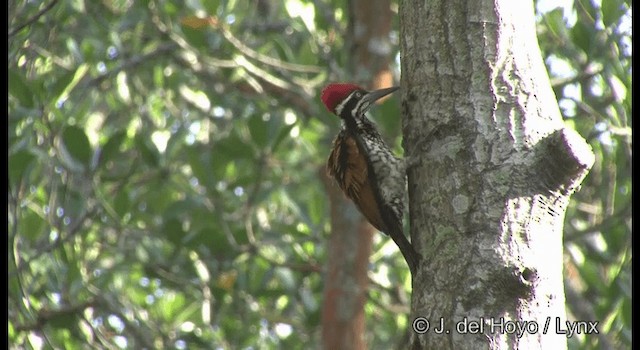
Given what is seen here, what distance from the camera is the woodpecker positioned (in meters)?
3.86

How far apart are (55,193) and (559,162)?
3.03m

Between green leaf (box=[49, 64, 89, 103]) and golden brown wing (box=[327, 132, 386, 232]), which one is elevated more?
golden brown wing (box=[327, 132, 386, 232])

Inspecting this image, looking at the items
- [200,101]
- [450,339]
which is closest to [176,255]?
[200,101]

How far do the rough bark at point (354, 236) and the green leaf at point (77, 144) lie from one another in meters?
1.16

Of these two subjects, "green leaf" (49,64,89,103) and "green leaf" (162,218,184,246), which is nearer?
"green leaf" (49,64,89,103)

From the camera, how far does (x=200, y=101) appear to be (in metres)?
6.82

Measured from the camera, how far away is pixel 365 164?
4.07m

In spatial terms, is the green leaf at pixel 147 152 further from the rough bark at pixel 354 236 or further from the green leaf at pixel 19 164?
the rough bark at pixel 354 236

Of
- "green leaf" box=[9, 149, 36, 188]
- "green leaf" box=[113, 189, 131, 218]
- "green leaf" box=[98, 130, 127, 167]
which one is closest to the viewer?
"green leaf" box=[9, 149, 36, 188]

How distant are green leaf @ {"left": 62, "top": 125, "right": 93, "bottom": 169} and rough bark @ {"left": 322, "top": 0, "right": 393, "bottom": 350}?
45.5 inches

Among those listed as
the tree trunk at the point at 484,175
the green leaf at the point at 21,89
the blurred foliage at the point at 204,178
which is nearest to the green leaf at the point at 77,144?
the blurred foliage at the point at 204,178

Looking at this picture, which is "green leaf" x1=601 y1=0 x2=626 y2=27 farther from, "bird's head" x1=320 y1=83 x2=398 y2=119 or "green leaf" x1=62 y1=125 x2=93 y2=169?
"green leaf" x1=62 y1=125 x2=93 y2=169

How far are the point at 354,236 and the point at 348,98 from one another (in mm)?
949

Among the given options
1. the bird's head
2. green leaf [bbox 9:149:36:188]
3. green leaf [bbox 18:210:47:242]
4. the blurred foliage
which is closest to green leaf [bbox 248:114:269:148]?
the blurred foliage
